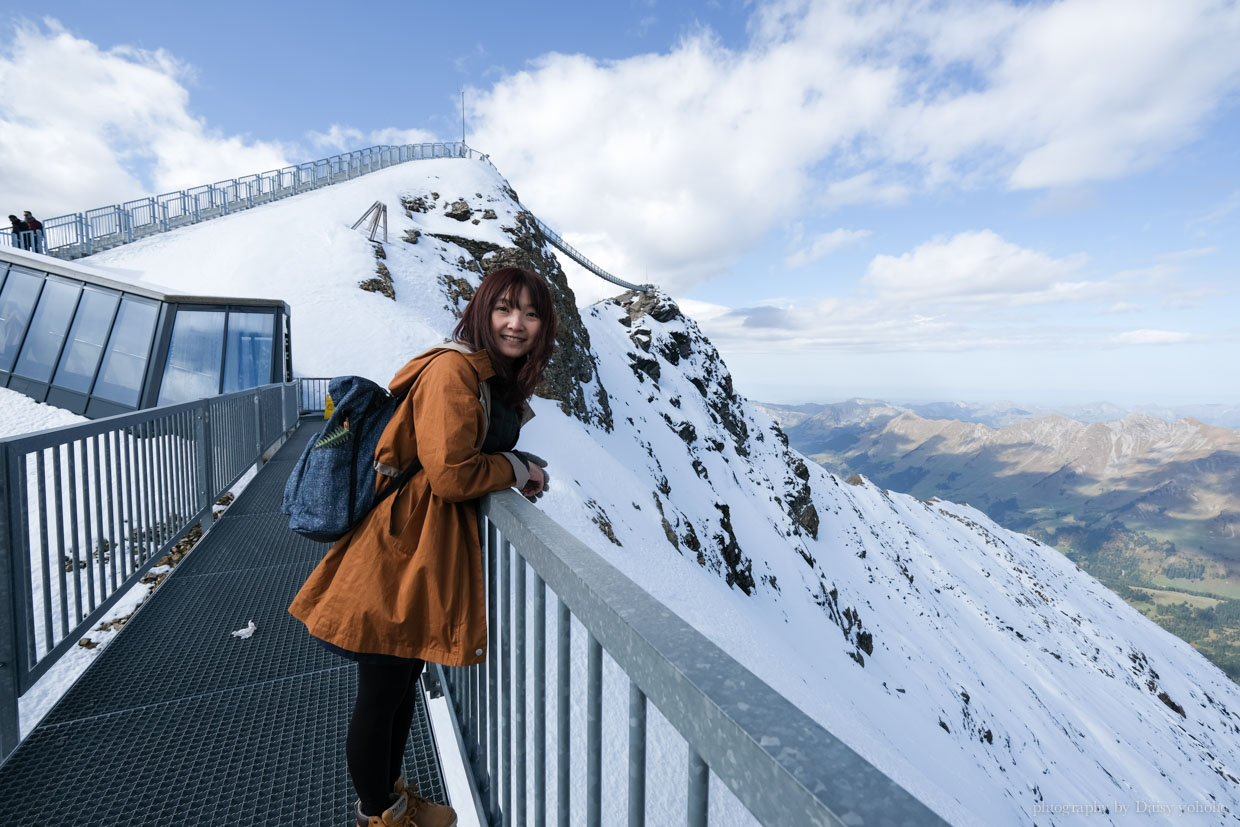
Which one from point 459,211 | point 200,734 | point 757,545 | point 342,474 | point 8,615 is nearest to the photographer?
point 342,474

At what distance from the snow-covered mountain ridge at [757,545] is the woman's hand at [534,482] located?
6310 millimetres

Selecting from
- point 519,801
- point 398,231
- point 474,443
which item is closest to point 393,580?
point 474,443

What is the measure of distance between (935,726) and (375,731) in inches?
1262

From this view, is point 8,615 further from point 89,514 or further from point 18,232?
point 18,232

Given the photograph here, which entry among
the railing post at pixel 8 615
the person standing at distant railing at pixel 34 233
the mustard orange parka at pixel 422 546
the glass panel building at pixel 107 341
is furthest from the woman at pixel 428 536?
the person standing at distant railing at pixel 34 233

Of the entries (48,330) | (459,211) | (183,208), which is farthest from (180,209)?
(48,330)

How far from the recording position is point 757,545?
3366 cm

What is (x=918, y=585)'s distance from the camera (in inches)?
2109

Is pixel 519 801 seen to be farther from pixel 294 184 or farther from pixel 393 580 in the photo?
pixel 294 184

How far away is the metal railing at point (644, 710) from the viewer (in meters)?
0.65

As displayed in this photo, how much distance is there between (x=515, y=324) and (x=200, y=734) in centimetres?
274

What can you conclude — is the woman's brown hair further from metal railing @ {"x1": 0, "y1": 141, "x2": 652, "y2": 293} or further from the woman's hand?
metal railing @ {"x1": 0, "y1": 141, "x2": 652, "y2": 293}

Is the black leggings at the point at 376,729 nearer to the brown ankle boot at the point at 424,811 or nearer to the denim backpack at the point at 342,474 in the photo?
the brown ankle boot at the point at 424,811

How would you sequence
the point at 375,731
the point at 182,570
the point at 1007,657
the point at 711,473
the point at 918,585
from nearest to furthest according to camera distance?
1. the point at 375,731
2. the point at 182,570
3. the point at 711,473
4. the point at 1007,657
5. the point at 918,585
